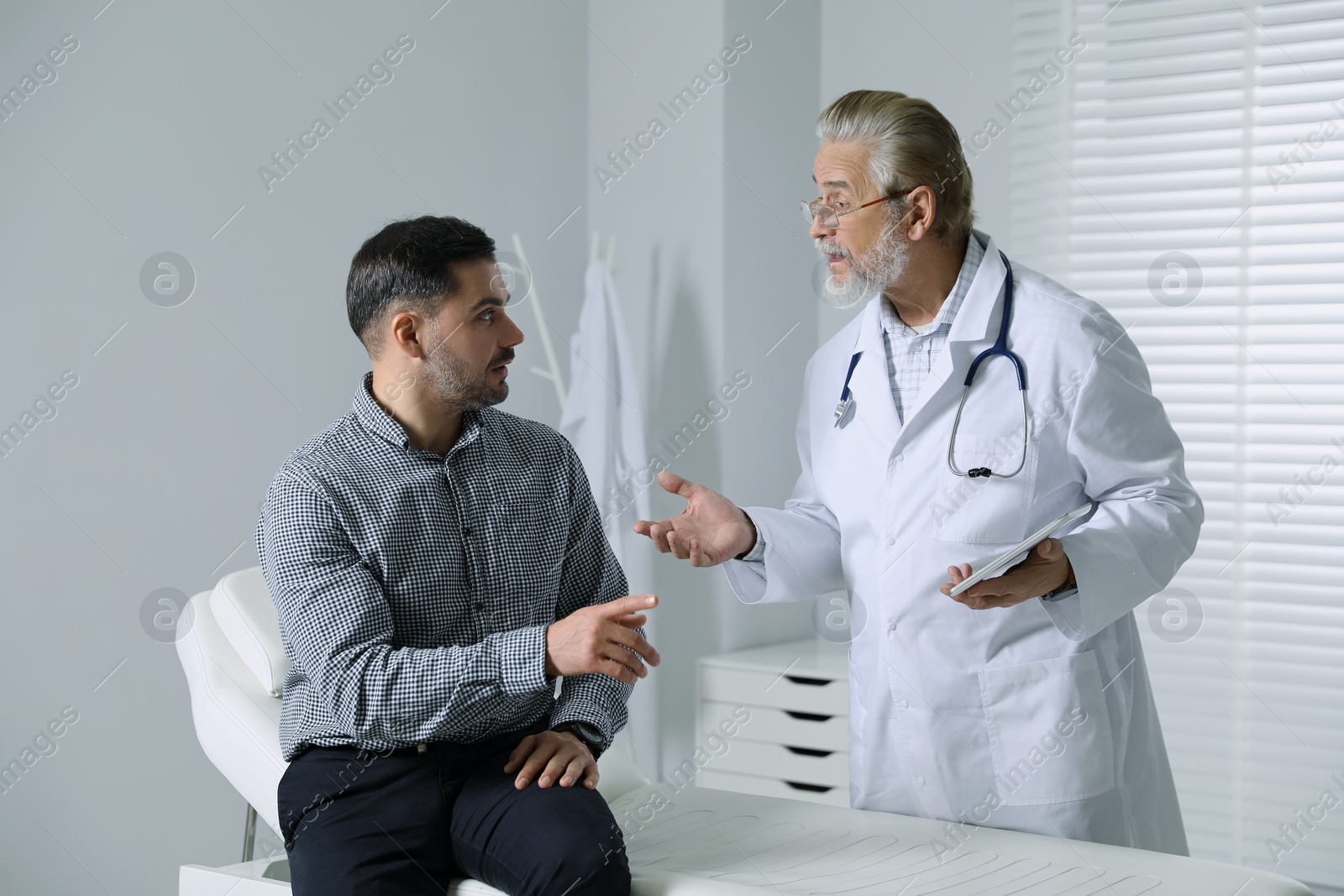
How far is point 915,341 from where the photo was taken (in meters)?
1.91

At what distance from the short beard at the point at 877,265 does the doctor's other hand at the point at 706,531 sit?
15.0 inches

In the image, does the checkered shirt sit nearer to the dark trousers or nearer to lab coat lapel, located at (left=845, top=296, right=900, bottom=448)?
lab coat lapel, located at (left=845, top=296, right=900, bottom=448)

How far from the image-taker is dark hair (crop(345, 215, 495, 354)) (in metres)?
1.71

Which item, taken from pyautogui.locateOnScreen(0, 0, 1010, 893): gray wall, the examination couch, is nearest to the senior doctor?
the examination couch

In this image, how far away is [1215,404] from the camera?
319 cm

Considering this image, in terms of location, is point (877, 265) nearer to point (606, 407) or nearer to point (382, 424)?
point (382, 424)

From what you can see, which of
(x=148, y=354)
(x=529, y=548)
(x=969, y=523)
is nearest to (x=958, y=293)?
(x=969, y=523)

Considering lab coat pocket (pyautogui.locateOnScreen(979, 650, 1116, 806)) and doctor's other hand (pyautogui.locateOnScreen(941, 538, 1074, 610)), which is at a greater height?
doctor's other hand (pyautogui.locateOnScreen(941, 538, 1074, 610))

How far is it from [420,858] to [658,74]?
9.18 ft

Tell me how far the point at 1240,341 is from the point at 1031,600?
5.93ft

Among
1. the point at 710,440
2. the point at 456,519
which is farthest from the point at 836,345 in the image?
the point at 710,440

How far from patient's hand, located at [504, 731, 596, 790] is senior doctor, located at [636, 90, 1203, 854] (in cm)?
32

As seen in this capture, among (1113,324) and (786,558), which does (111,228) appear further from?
(1113,324)

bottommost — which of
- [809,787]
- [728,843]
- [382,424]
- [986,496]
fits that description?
[809,787]
